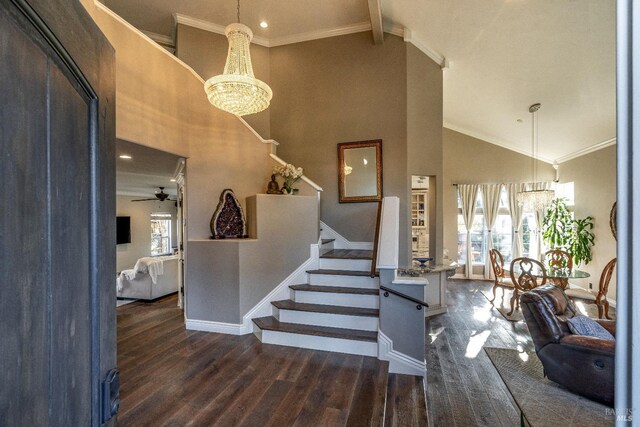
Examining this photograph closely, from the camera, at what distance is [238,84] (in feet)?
9.68

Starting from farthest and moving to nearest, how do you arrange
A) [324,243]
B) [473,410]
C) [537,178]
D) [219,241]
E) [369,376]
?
[537,178] < [324,243] < [219,241] < [369,376] < [473,410]

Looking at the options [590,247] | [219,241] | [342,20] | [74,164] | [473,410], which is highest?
[342,20]

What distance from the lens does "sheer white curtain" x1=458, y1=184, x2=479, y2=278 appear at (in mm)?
7590

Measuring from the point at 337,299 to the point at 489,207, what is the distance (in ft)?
19.8

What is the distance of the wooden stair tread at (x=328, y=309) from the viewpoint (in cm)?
325

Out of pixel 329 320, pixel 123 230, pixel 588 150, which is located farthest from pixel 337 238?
pixel 123 230

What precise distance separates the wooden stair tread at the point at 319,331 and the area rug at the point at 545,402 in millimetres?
1243

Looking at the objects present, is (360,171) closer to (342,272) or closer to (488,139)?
(342,272)

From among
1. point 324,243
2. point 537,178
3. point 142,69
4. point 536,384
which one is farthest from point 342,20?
point 537,178

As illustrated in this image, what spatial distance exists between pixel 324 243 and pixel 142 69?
131 inches

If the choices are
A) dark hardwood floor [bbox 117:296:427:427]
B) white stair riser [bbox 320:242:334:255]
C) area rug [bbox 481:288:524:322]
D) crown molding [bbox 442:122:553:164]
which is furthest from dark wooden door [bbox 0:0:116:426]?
crown molding [bbox 442:122:553:164]

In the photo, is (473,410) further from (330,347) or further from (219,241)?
(219,241)

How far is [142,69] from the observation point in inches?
127

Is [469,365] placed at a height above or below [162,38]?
below
